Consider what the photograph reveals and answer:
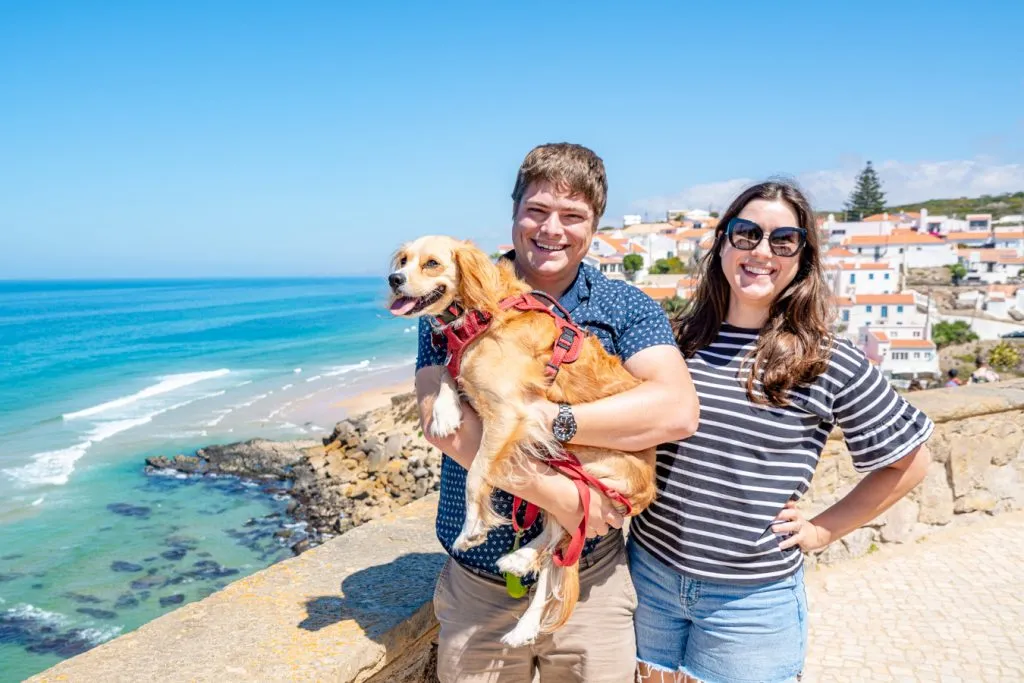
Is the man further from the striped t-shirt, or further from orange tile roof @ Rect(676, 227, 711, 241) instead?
orange tile roof @ Rect(676, 227, 711, 241)

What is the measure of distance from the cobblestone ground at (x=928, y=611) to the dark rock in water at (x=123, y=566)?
567 inches

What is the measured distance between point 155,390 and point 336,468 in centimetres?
1977

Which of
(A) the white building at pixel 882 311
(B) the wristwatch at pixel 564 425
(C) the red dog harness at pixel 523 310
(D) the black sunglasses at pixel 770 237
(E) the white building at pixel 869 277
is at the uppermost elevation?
(D) the black sunglasses at pixel 770 237

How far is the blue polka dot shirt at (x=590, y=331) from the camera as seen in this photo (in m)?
2.56

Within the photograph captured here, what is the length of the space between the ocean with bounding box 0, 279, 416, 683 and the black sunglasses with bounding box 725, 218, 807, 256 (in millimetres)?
1430

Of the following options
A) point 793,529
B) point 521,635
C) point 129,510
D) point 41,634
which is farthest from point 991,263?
point 521,635

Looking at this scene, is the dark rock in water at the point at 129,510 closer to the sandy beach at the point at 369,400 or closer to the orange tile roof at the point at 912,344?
the sandy beach at the point at 369,400

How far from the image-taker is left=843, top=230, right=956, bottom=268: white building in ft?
267

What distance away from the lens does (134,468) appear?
21.7 meters

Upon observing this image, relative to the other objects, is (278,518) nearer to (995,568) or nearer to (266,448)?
(266,448)

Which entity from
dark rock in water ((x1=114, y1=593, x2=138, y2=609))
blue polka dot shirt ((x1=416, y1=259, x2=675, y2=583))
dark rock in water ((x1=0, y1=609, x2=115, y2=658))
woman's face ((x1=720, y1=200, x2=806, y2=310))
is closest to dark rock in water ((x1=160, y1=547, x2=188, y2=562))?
dark rock in water ((x1=114, y1=593, x2=138, y2=609))

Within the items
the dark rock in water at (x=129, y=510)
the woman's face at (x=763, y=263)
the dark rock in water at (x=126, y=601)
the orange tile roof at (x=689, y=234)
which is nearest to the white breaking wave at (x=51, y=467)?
the dark rock in water at (x=129, y=510)

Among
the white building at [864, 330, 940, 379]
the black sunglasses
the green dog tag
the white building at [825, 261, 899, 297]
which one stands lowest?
the white building at [864, 330, 940, 379]

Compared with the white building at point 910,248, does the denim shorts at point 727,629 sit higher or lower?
lower
